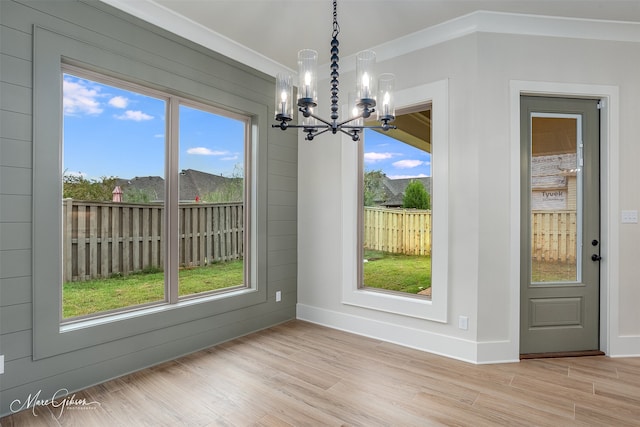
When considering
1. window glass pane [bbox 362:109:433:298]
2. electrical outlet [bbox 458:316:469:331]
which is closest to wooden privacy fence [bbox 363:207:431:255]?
window glass pane [bbox 362:109:433:298]

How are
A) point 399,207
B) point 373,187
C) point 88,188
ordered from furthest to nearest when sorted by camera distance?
point 373,187
point 399,207
point 88,188

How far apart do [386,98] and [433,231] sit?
1520 mm

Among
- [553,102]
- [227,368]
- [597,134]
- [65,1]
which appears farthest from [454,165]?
[65,1]

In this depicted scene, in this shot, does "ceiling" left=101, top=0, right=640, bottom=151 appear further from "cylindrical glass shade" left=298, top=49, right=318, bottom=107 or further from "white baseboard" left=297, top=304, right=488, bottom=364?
"white baseboard" left=297, top=304, right=488, bottom=364

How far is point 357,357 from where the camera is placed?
301 centimetres

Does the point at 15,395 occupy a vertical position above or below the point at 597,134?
below

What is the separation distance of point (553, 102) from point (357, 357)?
2919mm

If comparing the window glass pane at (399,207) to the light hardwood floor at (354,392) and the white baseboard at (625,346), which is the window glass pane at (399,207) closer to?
the light hardwood floor at (354,392)

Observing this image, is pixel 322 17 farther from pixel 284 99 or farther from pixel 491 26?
pixel 491 26

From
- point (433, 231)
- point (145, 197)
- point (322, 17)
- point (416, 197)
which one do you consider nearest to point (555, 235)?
point (433, 231)

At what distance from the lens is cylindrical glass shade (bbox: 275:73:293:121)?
2.02m

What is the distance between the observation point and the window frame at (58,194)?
87.0 inches

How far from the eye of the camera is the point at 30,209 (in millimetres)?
2184

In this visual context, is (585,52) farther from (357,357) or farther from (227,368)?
(227,368)
